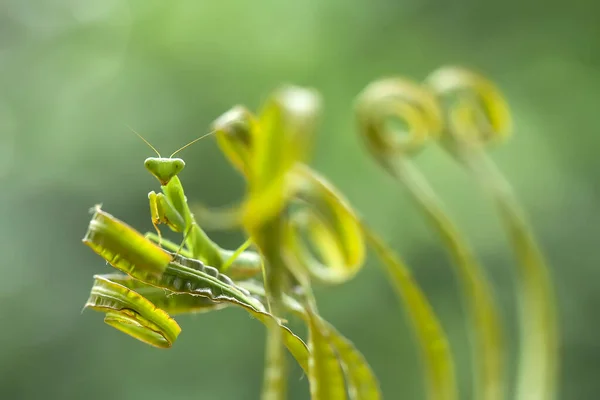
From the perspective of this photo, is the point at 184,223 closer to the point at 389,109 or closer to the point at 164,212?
the point at 164,212

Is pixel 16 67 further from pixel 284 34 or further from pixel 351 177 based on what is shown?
pixel 351 177

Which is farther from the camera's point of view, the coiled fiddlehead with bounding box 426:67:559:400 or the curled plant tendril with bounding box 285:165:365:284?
the coiled fiddlehead with bounding box 426:67:559:400

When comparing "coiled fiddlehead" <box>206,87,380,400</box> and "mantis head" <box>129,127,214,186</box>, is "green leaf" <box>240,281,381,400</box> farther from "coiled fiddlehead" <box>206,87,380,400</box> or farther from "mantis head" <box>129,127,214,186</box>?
"mantis head" <box>129,127,214,186</box>

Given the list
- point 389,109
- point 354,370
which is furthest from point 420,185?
point 354,370

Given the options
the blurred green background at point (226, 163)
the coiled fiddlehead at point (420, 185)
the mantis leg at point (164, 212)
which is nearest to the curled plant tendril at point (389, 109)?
the coiled fiddlehead at point (420, 185)

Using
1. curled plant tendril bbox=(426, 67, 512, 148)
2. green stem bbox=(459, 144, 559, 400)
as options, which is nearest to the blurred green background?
curled plant tendril bbox=(426, 67, 512, 148)

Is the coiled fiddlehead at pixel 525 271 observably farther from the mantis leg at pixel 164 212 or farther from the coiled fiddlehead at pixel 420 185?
the mantis leg at pixel 164 212

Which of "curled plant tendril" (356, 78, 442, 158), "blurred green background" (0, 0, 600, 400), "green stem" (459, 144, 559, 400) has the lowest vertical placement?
"green stem" (459, 144, 559, 400)
